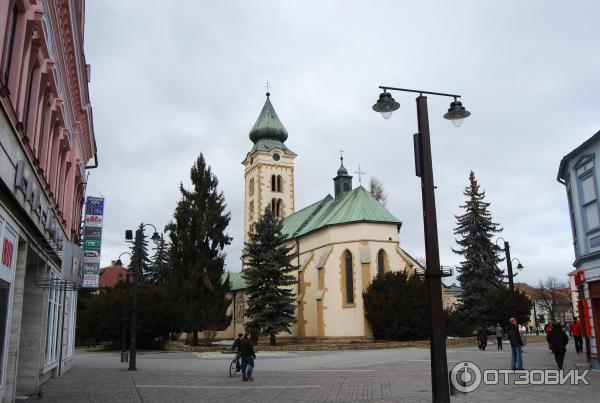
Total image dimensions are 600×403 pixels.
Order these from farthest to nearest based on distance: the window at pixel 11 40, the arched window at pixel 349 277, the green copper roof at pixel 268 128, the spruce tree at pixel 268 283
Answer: the green copper roof at pixel 268 128, the arched window at pixel 349 277, the spruce tree at pixel 268 283, the window at pixel 11 40

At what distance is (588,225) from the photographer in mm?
17969

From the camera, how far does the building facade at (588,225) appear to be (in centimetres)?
1727

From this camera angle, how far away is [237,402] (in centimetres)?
1234

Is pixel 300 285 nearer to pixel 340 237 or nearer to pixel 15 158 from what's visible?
pixel 340 237

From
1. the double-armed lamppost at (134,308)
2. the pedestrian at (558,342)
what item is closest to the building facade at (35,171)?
the double-armed lamppost at (134,308)

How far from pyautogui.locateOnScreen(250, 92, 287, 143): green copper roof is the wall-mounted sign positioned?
1843 inches

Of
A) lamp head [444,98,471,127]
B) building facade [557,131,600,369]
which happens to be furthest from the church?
lamp head [444,98,471,127]

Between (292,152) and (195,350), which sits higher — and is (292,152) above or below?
above

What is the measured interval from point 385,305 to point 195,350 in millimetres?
15016

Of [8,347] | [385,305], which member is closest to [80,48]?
Answer: [8,347]

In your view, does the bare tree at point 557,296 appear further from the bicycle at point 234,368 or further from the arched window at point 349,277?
the bicycle at point 234,368

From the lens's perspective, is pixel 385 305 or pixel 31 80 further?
pixel 385 305

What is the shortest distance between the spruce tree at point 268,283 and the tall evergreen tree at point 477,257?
17099 mm

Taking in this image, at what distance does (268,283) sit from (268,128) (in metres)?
30.7
